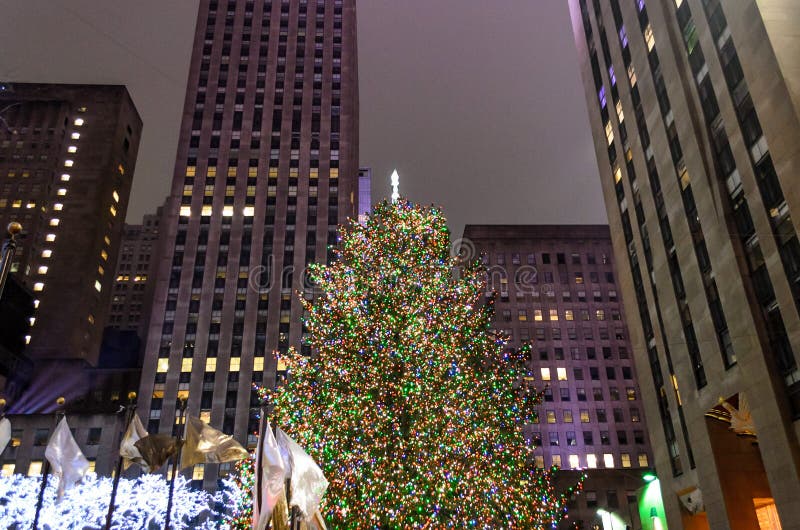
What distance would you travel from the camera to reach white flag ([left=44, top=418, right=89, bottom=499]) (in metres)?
17.5

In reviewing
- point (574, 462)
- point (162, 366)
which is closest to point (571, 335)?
point (574, 462)

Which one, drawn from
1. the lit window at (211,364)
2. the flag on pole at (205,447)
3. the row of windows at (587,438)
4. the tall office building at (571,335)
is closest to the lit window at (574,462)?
the tall office building at (571,335)

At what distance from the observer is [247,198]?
283 feet

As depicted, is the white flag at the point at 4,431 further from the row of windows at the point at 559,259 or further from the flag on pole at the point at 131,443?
the row of windows at the point at 559,259

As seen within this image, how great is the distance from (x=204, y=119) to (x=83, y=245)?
115ft

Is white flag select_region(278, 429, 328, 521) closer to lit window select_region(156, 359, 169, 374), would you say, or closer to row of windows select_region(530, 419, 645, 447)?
lit window select_region(156, 359, 169, 374)

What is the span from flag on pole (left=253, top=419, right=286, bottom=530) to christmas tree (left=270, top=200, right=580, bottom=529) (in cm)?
973

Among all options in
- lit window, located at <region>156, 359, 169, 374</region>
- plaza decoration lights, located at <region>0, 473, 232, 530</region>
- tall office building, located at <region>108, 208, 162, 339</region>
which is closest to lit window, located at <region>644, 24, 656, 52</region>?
plaza decoration lights, located at <region>0, 473, 232, 530</region>

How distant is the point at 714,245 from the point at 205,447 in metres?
24.3

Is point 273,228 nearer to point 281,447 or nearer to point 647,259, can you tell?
point 647,259

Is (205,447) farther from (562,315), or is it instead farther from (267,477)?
(562,315)

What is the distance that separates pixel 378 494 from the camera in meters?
21.8

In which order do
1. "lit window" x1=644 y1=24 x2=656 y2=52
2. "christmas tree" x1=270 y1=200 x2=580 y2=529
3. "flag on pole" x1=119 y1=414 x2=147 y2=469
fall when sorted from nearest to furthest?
"flag on pole" x1=119 y1=414 x2=147 y2=469
"christmas tree" x1=270 y1=200 x2=580 y2=529
"lit window" x1=644 y1=24 x2=656 y2=52

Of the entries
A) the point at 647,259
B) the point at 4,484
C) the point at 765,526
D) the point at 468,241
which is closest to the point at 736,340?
the point at 765,526
